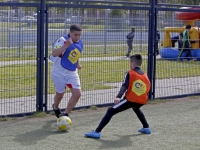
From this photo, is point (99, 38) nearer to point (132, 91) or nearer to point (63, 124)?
point (132, 91)

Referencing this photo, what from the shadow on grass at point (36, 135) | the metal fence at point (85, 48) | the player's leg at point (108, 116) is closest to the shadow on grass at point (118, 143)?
the player's leg at point (108, 116)

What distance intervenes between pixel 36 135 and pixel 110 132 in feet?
3.93

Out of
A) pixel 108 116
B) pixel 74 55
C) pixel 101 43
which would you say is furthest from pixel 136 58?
A: pixel 101 43

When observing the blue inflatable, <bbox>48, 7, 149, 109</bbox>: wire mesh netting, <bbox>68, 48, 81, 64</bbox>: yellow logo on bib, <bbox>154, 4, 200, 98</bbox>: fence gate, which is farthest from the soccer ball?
the blue inflatable

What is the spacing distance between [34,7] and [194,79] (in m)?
5.63

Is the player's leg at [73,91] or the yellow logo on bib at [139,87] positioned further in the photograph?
the player's leg at [73,91]

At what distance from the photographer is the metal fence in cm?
859

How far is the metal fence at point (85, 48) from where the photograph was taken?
8.59 meters

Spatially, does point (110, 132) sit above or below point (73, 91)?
below

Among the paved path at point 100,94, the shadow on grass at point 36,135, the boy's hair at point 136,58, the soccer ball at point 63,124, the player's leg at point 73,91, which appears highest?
the boy's hair at point 136,58

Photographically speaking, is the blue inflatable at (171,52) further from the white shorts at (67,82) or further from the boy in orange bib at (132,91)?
the boy in orange bib at (132,91)

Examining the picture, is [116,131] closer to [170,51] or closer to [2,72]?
[2,72]

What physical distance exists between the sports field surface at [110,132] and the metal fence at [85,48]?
2.65ft

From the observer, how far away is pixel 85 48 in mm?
9422
